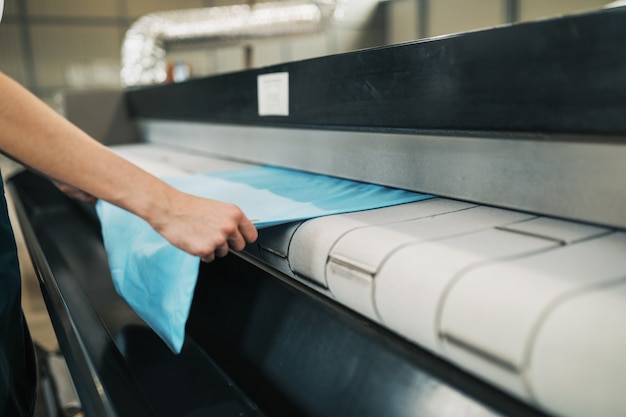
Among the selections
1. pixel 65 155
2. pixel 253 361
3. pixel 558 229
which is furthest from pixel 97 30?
pixel 558 229

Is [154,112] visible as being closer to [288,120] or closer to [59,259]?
[59,259]

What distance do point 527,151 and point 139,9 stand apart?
228 inches

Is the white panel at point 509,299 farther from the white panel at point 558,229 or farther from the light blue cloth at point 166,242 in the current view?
the light blue cloth at point 166,242

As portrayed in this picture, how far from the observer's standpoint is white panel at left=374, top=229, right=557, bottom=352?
15.0 inches

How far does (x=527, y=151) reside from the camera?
1.58 feet

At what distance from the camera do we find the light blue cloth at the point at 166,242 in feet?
1.75

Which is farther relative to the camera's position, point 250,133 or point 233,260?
point 250,133

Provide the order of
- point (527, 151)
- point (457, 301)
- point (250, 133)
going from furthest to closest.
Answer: point (250, 133)
point (527, 151)
point (457, 301)

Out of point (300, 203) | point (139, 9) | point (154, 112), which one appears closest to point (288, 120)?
point (300, 203)

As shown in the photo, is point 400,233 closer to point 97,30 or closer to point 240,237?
point 240,237

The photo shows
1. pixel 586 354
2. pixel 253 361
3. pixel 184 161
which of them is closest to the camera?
pixel 586 354

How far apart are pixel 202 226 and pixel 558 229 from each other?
13.3 inches

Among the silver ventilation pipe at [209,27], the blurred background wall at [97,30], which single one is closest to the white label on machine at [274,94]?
the silver ventilation pipe at [209,27]

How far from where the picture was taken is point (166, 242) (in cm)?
59
